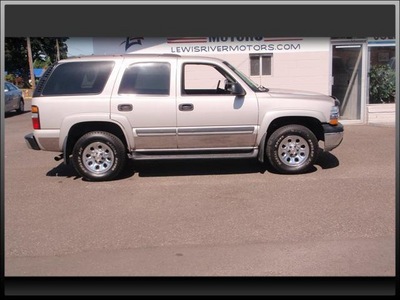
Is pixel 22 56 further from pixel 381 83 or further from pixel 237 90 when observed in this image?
pixel 237 90

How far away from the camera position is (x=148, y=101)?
662 cm

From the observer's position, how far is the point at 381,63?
11672 mm

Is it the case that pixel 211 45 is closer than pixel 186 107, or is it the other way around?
pixel 186 107

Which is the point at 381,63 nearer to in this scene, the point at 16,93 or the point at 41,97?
the point at 41,97

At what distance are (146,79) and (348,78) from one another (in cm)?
716

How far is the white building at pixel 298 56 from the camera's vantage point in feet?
37.0

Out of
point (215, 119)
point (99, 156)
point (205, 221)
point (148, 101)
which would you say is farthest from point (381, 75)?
point (205, 221)

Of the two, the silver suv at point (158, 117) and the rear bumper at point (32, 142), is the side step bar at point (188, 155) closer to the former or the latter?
the silver suv at point (158, 117)

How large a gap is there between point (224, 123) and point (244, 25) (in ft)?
10.3

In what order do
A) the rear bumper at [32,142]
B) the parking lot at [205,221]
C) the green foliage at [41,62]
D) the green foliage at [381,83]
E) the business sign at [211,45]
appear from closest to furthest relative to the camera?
the parking lot at [205,221] → the rear bumper at [32,142] → the business sign at [211,45] → the green foliage at [381,83] → the green foliage at [41,62]

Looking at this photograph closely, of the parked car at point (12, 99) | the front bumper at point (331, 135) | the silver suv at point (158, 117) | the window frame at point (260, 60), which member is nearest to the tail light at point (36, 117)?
the silver suv at point (158, 117)

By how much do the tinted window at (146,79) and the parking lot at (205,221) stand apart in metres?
1.43
